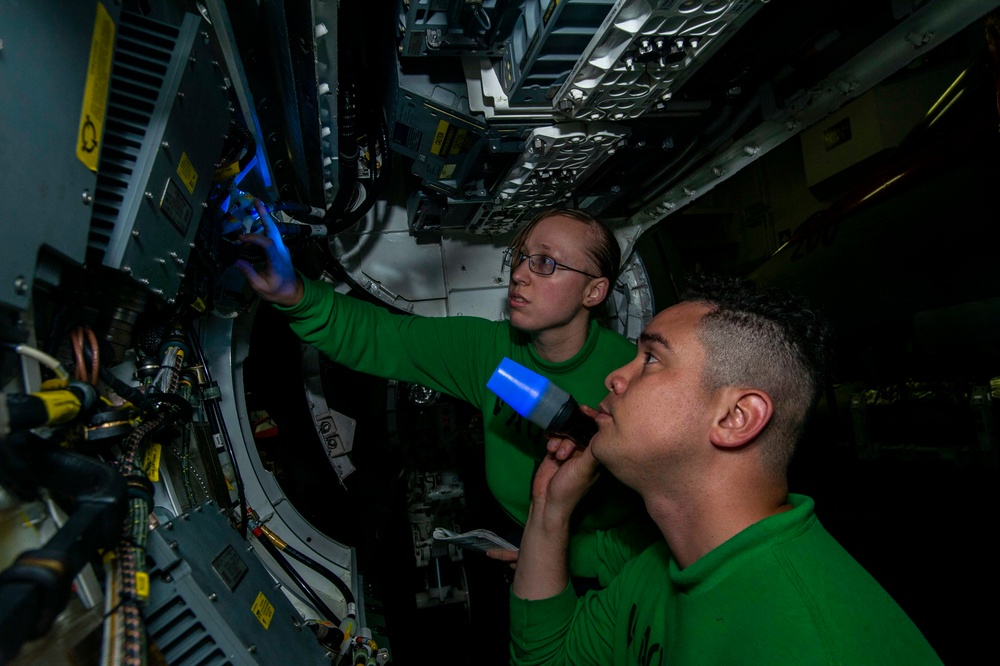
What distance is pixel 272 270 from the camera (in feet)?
6.41

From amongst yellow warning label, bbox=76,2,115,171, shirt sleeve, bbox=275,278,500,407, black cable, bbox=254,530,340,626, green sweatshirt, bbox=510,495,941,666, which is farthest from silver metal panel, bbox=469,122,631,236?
black cable, bbox=254,530,340,626

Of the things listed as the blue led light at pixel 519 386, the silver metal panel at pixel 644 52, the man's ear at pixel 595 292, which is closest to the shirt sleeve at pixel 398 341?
the man's ear at pixel 595 292

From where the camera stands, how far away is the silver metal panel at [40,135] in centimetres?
75

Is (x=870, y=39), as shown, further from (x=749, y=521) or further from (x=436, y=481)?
(x=436, y=481)

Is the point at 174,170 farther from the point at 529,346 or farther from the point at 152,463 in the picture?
the point at 529,346

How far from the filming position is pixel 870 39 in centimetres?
183

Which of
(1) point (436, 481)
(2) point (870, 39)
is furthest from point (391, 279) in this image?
(2) point (870, 39)

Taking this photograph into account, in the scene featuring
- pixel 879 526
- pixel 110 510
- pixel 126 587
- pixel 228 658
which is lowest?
pixel 879 526

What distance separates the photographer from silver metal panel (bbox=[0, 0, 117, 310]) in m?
0.75

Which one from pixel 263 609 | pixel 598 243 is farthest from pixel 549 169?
pixel 263 609

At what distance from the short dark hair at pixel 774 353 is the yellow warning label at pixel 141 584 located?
1392 millimetres

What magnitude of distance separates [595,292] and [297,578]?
6.36 ft

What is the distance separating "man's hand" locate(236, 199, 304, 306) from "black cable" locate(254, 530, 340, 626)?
1.22 m

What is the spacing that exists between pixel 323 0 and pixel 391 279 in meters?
1.86
